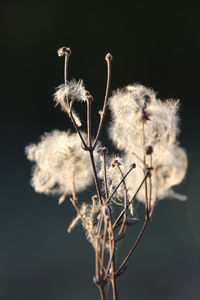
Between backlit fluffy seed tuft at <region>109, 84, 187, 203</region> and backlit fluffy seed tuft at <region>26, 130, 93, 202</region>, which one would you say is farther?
backlit fluffy seed tuft at <region>26, 130, 93, 202</region>

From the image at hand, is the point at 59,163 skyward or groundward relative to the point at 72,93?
groundward

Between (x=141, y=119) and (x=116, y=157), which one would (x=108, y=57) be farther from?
(x=116, y=157)

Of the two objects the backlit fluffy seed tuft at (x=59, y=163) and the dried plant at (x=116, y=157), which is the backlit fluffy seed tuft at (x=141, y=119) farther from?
the backlit fluffy seed tuft at (x=59, y=163)

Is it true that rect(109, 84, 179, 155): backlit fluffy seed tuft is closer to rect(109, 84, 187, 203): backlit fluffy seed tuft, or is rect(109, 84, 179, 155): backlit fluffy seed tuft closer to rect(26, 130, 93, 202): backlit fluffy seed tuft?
rect(109, 84, 187, 203): backlit fluffy seed tuft

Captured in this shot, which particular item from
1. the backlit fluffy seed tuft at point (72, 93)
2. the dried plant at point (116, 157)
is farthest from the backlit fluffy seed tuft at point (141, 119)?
the backlit fluffy seed tuft at point (72, 93)

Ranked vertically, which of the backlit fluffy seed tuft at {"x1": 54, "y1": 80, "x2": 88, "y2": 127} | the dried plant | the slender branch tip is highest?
the slender branch tip

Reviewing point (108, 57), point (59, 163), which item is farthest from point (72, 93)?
point (59, 163)

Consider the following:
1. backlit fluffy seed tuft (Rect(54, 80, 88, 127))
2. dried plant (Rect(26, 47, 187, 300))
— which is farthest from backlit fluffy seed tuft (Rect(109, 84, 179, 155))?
backlit fluffy seed tuft (Rect(54, 80, 88, 127))

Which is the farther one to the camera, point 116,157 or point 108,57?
point 116,157
